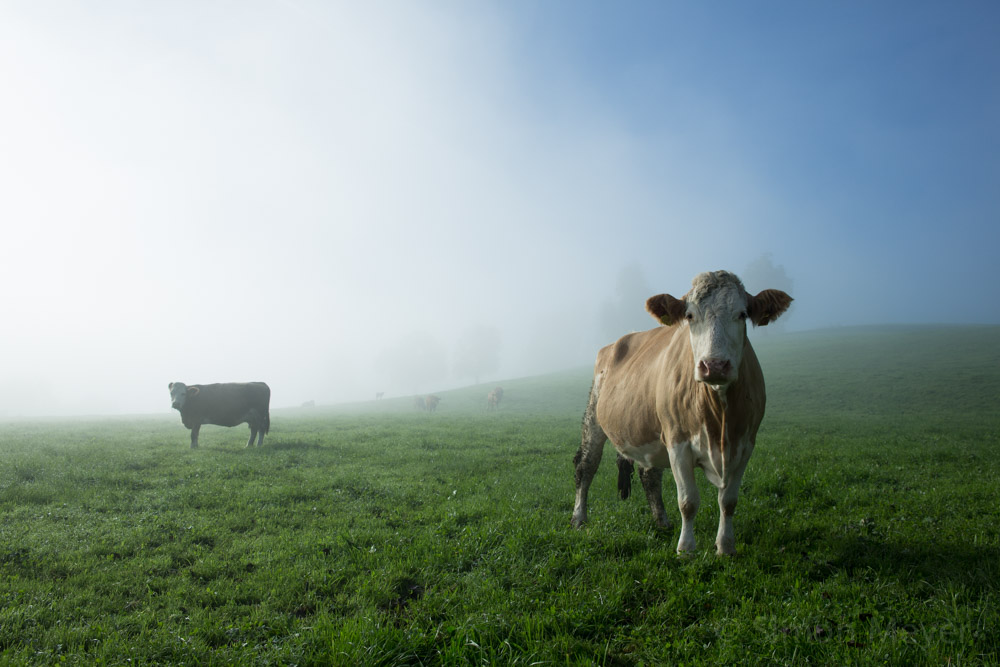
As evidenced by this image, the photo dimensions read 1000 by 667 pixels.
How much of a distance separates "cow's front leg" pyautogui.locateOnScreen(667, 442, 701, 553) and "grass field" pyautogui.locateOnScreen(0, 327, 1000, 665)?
21cm

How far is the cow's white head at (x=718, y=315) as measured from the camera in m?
4.55

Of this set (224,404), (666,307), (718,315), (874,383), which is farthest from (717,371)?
(874,383)

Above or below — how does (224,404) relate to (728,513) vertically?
above

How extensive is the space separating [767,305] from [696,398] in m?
1.24

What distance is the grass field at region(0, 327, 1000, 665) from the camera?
146 inches

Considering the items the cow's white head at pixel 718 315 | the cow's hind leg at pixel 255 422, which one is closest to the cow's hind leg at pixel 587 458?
Answer: the cow's white head at pixel 718 315

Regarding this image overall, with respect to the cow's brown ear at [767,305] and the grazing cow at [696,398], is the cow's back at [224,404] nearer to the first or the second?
the grazing cow at [696,398]

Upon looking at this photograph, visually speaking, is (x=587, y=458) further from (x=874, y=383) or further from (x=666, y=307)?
(x=874, y=383)

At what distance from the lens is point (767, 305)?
5.16 meters

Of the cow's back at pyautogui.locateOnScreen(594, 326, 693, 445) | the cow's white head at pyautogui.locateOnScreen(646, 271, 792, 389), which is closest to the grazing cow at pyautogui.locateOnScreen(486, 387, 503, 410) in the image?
the cow's back at pyautogui.locateOnScreen(594, 326, 693, 445)

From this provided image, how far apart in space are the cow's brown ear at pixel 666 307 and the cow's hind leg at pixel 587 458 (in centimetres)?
265

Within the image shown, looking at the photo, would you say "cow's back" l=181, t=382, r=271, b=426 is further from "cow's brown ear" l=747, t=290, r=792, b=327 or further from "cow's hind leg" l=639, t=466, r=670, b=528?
"cow's brown ear" l=747, t=290, r=792, b=327

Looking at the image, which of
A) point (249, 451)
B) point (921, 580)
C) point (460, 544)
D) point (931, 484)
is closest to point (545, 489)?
point (460, 544)

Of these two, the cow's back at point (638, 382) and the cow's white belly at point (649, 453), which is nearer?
the cow's back at point (638, 382)
